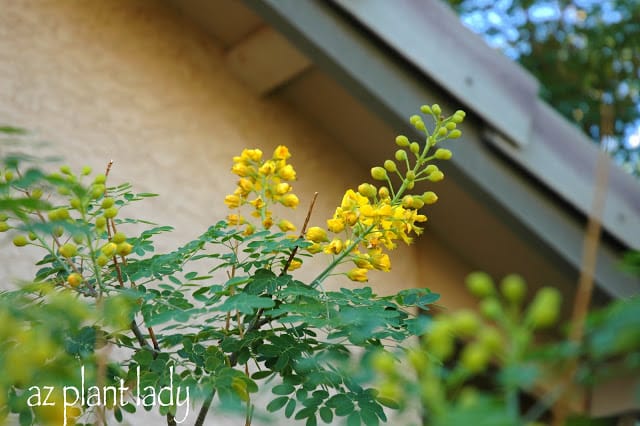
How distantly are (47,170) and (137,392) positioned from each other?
118 cm

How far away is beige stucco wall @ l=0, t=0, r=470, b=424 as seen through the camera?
2479mm

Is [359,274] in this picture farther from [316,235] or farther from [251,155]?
[251,155]

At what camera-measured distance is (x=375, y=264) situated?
138cm

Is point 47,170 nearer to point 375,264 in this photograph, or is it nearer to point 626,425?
point 375,264

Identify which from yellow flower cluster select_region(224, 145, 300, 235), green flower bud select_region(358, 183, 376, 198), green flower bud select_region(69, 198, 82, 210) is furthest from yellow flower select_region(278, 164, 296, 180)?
green flower bud select_region(69, 198, 82, 210)

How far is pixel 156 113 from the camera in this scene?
8.65 ft

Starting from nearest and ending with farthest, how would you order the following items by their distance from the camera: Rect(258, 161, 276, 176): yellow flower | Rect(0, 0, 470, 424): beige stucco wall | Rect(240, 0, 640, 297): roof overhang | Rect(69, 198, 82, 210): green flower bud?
Rect(69, 198, 82, 210): green flower bud → Rect(258, 161, 276, 176): yellow flower → Rect(240, 0, 640, 297): roof overhang → Rect(0, 0, 470, 424): beige stucco wall

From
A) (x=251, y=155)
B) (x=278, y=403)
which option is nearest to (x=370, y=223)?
(x=251, y=155)

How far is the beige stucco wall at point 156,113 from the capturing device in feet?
8.13

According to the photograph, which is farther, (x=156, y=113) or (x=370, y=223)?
(x=156, y=113)

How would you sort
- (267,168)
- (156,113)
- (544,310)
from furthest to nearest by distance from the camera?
(156,113) < (267,168) < (544,310)

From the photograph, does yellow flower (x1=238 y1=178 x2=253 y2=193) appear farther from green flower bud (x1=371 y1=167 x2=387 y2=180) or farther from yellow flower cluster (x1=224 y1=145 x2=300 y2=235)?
green flower bud (x1=371 y1=167 x2=387 y2=180)

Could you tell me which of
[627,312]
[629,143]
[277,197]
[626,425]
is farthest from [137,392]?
[629,143]

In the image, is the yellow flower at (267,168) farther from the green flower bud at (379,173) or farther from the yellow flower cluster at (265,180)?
the green flower bud at (379,173)
